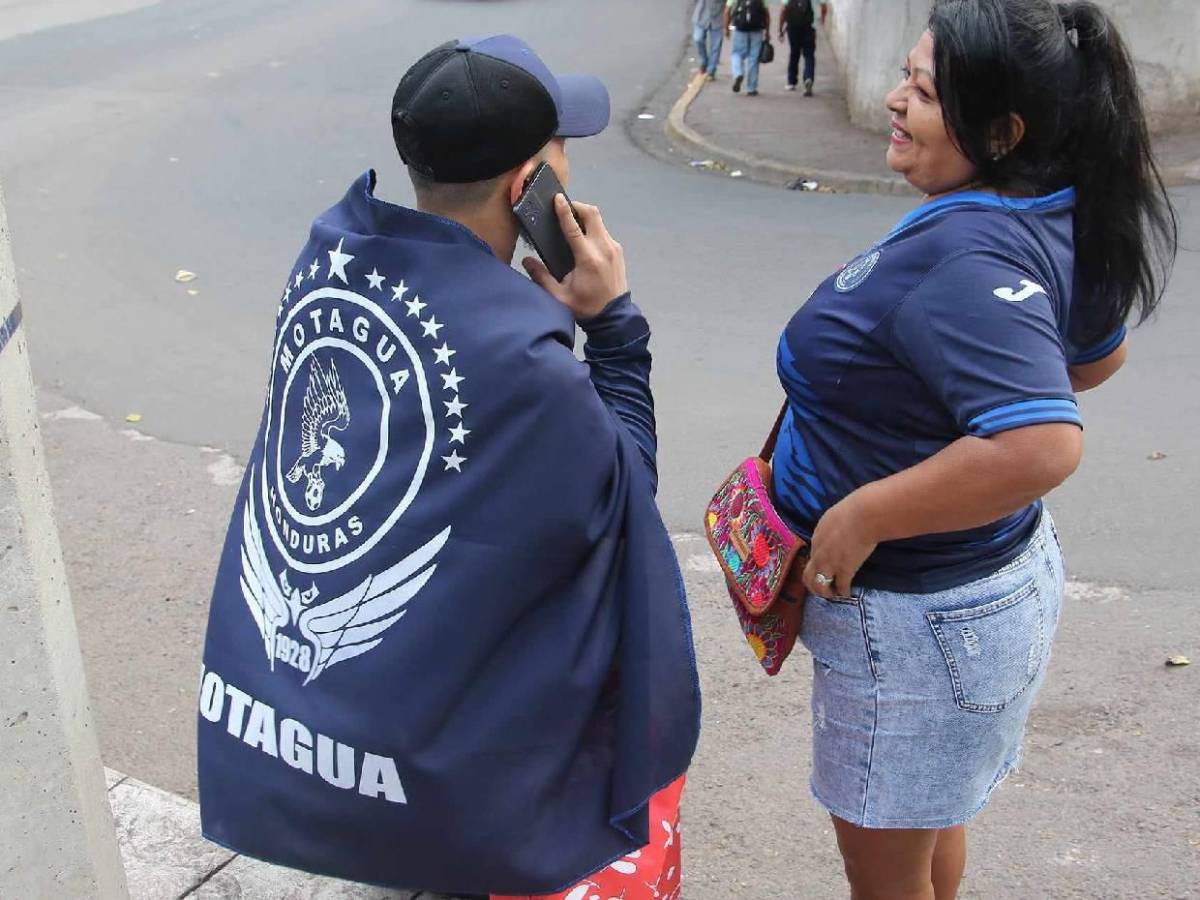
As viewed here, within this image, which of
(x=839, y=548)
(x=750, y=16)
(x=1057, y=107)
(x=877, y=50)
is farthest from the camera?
(x=750, y=16)

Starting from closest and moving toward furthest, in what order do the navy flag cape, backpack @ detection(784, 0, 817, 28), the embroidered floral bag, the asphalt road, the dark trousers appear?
1. the navy flag cape
2. the embroidered floral bag
3. the asphalt road
4. backpack @ detection(784, 0, 817, 28)
5. the dark trousers

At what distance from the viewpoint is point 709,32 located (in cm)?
1346

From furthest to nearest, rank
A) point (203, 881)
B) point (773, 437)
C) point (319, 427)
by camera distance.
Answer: point (203, 881), point (773, 437), point (319, 427)

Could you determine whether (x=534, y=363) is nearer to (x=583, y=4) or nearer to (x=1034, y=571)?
(x=1034, y=571)

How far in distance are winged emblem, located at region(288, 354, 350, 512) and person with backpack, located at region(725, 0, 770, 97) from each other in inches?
443

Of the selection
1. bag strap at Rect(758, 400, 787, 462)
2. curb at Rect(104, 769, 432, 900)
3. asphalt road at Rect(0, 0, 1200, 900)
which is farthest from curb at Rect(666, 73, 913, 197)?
curb at Rect(104, 769, 432, 900)

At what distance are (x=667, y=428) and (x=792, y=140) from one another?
6166 mm

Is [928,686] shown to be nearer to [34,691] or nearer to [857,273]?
[857,273]

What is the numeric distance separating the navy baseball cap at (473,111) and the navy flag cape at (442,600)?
9 centimetres

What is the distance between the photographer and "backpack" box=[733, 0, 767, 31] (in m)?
12.2

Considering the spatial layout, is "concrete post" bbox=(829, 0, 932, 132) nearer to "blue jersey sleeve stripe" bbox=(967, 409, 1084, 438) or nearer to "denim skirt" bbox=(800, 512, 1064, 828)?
"denim skirt" bbox=(800, 512, 1064, 828)

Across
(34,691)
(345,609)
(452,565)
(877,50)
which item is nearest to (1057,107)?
(452,565)

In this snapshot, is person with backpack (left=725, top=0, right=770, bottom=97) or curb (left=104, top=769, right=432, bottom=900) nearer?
curb (left=104, top=769, right=432, bottom=900)

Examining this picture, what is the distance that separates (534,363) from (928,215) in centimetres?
68
